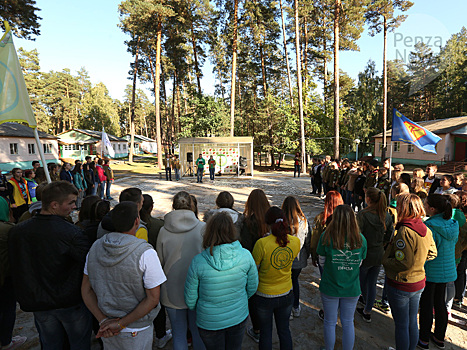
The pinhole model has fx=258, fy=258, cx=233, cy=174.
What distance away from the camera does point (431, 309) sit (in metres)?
3.00

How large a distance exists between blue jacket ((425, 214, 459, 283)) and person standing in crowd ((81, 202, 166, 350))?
2978mm

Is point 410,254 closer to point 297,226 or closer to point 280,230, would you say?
point 297,226

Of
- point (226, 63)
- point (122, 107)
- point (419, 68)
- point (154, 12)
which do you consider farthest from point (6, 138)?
point (419, 68)

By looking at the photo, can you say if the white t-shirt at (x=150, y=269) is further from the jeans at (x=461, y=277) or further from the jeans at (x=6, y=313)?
the jeans at (x=461, y=277)

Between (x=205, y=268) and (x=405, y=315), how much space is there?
7.49 feet

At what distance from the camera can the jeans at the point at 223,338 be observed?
211 cm

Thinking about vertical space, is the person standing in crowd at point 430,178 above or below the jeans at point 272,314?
above

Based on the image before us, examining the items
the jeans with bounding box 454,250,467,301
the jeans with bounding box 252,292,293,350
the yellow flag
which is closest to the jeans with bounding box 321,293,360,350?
the jeans with bounding box 252,292,293,350

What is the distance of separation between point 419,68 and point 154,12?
130 ft

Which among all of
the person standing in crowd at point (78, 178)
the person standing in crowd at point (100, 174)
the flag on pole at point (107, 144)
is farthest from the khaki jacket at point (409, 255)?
the flag on pole at point (107, 144)

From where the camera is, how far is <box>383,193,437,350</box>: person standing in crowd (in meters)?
2.65

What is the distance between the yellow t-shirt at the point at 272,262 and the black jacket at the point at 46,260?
59.7 inches

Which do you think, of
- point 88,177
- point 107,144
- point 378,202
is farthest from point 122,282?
point 107,144

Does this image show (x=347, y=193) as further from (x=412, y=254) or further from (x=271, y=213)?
(x=271, y=213)
